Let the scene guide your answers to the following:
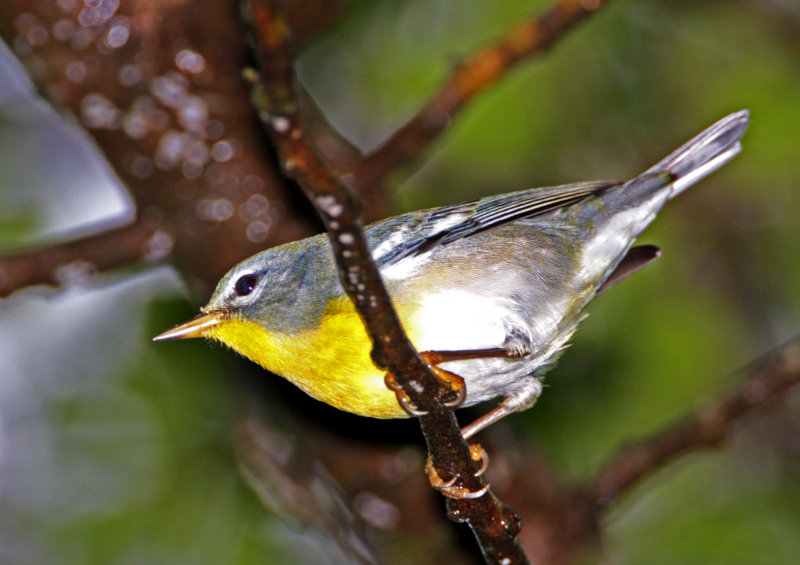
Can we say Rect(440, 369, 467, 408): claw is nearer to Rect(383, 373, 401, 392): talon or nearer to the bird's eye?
Rect(383, 373, 401, 392): talon

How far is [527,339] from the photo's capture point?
404 centimetres

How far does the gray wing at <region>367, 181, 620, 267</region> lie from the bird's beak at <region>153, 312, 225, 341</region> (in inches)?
31.3

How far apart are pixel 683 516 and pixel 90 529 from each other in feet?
13.6

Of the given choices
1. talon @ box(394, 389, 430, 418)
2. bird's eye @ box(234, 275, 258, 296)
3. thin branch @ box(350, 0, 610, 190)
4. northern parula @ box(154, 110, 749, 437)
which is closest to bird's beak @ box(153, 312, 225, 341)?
northern parula @ box(154, 110, 749, 437)

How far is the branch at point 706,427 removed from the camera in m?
4.64

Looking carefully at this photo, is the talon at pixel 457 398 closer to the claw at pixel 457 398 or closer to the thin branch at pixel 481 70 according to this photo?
the claw at pixel 457 398

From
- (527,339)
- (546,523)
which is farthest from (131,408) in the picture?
(527,339)

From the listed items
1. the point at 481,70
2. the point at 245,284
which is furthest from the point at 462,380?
the point at 481,70

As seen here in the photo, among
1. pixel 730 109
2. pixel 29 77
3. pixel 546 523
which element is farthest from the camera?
pixel 730 109

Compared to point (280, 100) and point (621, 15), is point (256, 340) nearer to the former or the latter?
point (280, 100)

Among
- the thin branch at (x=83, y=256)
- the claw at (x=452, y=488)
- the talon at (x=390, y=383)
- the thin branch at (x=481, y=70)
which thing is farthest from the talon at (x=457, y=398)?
the thin branch at (x=83, y=256)

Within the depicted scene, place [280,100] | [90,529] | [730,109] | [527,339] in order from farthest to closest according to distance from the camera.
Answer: [730,109], [90,529], [527,339], [280,100]

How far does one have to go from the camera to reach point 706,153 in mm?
4570

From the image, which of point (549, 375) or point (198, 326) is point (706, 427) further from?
point (198, 326)
